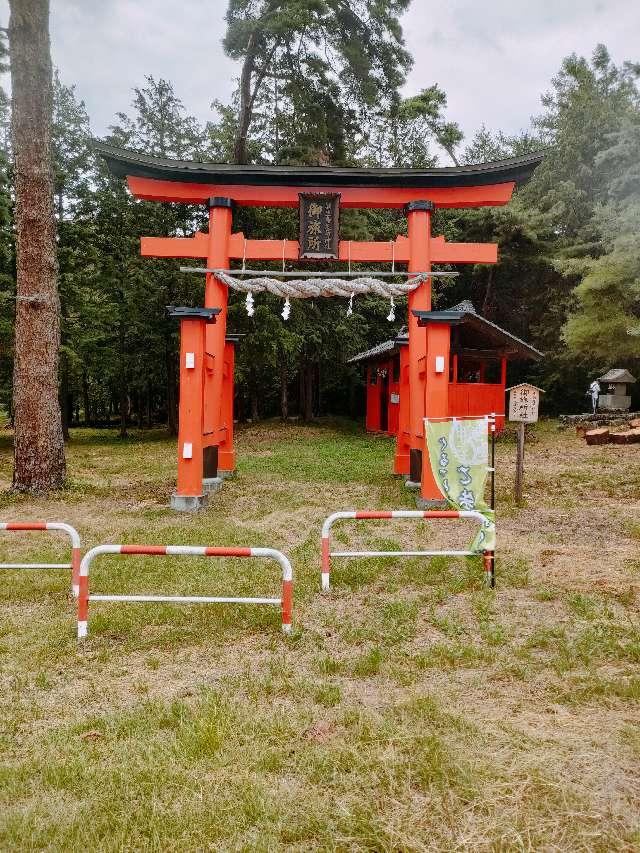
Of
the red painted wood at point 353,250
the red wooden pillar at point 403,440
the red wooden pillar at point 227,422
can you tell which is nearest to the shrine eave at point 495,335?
the red wooden pillar at point 403,440

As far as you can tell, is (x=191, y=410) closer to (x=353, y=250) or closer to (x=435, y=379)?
(x=435, y=379)

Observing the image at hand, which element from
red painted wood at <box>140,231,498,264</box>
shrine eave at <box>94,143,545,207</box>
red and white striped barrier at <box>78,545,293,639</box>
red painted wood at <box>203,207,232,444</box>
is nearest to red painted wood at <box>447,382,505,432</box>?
red painted wood at <box>140,231,498,264</box>

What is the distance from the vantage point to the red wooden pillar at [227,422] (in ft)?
41.6

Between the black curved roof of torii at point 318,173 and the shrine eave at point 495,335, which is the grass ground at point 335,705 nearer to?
the black curved roof of torii at point 318,173

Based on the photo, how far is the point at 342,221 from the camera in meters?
19.3

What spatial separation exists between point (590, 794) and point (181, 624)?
3297mm

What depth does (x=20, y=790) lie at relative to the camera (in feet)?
8.80

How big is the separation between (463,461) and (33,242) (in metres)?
8.54

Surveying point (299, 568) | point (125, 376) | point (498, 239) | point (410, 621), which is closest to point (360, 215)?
point (498, 239)

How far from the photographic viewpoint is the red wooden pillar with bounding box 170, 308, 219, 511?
31.2 feet

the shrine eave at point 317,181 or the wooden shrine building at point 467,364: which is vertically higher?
the shrine eave at point 317,181

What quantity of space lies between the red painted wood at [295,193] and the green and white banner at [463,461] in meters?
5.85

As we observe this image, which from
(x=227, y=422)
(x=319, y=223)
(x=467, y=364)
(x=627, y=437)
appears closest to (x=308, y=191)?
(x=319, y=223)

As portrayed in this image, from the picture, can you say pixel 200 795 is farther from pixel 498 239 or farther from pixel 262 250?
pixel 498 239
